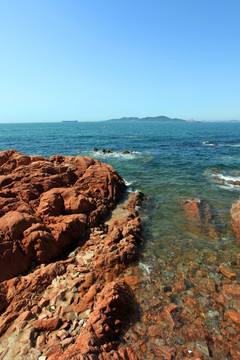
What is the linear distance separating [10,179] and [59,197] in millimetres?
4436

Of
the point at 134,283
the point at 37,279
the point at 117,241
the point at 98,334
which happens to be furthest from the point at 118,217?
the point at 98,334

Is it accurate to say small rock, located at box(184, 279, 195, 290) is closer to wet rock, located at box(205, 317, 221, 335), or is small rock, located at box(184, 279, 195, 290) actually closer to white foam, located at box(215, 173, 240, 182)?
wet rock, located at box(205, 317, 221, 335)

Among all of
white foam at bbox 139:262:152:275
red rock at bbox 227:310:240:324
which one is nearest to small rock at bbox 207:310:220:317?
red rock at bbox 227:310:240:324

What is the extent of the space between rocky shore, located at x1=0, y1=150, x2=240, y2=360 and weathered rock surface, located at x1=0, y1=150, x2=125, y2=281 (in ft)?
0.17

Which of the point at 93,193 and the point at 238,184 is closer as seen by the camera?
the point at 93,193

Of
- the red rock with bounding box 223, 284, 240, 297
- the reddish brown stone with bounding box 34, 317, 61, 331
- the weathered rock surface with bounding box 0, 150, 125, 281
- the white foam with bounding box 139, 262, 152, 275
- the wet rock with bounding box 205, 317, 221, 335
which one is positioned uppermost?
the weathered rock surface with bounding box 0, 150, 125, 281

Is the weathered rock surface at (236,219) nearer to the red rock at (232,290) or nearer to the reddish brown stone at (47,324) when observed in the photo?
the red rock at (232,290)

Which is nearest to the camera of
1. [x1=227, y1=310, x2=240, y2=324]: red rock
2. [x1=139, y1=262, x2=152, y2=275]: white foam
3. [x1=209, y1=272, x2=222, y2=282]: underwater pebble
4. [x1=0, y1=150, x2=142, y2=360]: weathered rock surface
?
[x1=0, y1=150, x2=142, y2=360]: weathered rock surface

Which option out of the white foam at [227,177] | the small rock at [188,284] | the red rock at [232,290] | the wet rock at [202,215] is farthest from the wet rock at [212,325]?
the white foam at [227,177]

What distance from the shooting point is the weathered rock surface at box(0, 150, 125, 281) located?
7.99 meters

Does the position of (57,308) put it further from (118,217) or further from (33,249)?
(118,217)

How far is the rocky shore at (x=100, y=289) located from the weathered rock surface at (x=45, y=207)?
0.17ft

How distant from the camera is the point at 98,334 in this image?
5.21 m

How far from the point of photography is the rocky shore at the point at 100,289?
522cm
